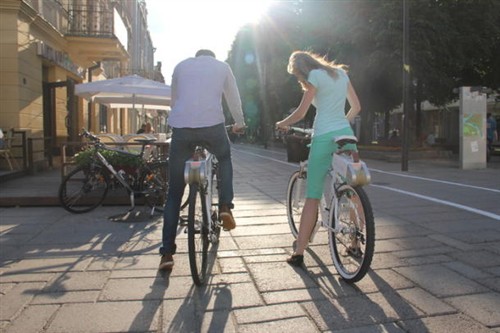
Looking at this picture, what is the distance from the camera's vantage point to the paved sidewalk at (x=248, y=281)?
3172 millimetres

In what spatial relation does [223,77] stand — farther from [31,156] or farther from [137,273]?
[31,156]

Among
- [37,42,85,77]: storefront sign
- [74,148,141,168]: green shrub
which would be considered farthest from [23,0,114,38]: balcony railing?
[74,148,141,168]: green shrub

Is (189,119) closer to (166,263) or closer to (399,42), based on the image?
(166,263)

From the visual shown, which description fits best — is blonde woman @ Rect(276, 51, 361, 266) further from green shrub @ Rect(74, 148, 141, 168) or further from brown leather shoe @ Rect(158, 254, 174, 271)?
green shrub @ Rect(74, 148, 141, 168)

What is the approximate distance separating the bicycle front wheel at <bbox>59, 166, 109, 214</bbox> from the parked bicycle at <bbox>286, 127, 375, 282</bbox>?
3.70m

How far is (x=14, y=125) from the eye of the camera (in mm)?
12781

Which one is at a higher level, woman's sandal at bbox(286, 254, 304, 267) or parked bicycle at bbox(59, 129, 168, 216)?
parked bicycle at bbox(59, 129, 168, 216)

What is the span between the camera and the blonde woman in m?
4.17

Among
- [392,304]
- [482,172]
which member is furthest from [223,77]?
[482,172]

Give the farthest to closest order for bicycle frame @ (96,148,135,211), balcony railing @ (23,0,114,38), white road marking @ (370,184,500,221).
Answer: balcony railing @ (23,0,114,38) → bicycle frame @ (96,148,135,211) → white road marking @ (370,184,500,221)

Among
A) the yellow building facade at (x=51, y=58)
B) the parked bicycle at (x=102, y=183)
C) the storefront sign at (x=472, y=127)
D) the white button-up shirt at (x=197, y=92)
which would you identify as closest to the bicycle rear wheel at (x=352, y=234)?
the white button-up shirt at (x=197, y=92)

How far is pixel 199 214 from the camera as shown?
394cm

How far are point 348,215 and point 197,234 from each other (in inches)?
44.6

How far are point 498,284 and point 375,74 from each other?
17664mm
